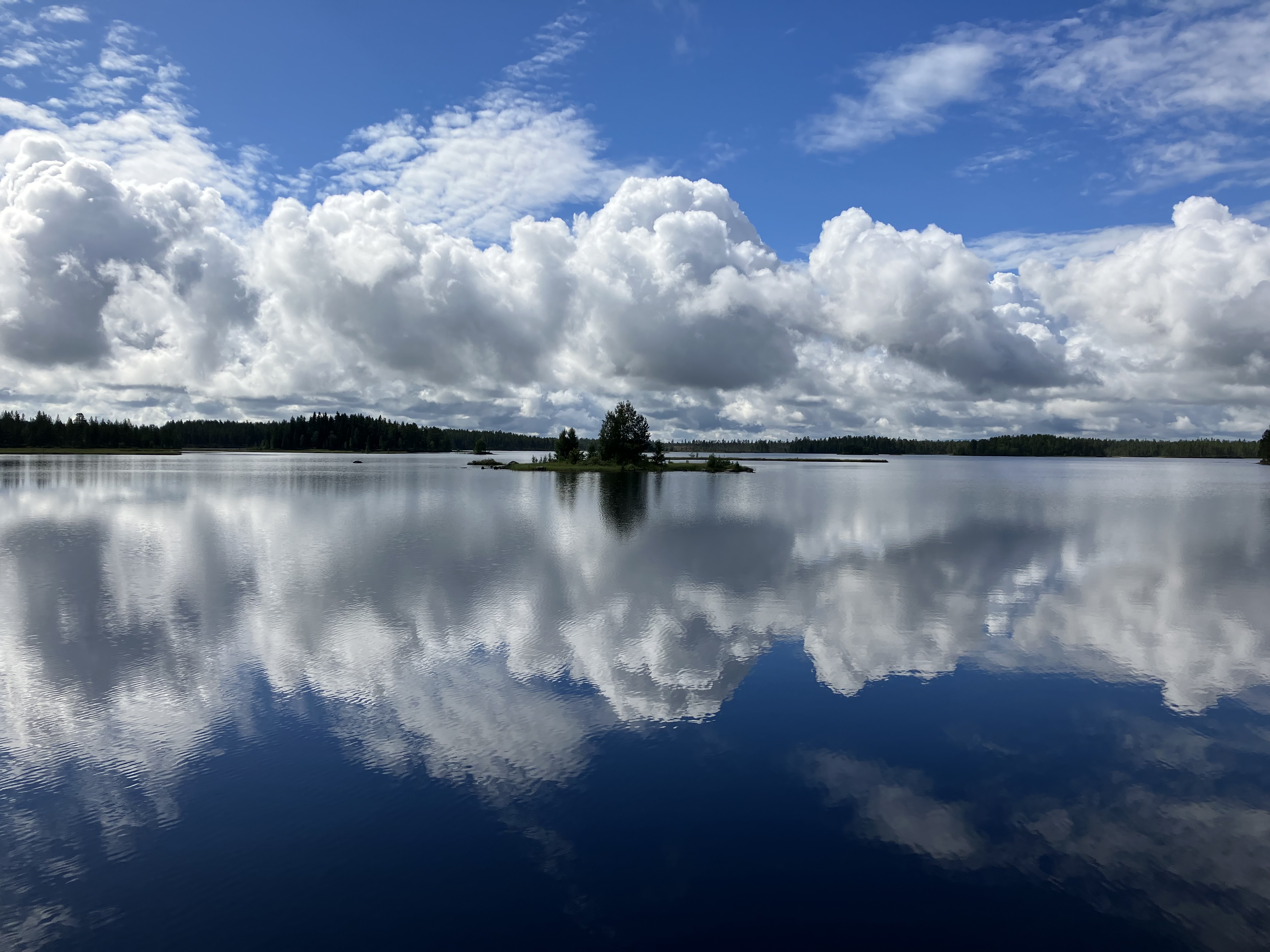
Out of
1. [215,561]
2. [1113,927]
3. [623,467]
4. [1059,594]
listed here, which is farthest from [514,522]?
[623,467]

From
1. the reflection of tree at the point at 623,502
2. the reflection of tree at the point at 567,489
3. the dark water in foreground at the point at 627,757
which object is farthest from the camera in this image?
the reflection of tree at the point at 567,489

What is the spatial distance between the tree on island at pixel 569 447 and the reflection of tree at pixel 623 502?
35.6 metres

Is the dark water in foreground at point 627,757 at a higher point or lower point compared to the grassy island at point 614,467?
lower

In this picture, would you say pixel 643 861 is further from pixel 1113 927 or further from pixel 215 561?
pixel 215 561

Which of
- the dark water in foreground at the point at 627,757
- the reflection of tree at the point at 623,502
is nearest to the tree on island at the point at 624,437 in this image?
the reflection of tree at the point at 623,502

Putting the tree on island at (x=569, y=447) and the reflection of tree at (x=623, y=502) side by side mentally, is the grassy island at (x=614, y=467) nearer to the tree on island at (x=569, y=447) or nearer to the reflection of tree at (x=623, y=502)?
the tree on island at (x=569, y=447)

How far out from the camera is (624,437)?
16138cm

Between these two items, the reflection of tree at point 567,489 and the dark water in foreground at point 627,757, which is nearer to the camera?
the dark water in foreground at point 627,757

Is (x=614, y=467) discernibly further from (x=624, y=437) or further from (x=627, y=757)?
(x=627, y=757)

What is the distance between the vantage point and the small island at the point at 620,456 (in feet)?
526

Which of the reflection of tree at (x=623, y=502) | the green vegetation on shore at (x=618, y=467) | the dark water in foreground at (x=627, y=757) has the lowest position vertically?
the dark water in foreground at (x=627, y=757)

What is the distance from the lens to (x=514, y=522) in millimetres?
55500

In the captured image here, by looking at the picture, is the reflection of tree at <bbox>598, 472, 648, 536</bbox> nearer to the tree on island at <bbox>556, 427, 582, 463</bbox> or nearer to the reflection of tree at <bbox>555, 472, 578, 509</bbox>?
the reflection of tree at <bbox>555, 472, 578, 509</bbox>

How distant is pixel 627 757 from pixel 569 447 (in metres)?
155
